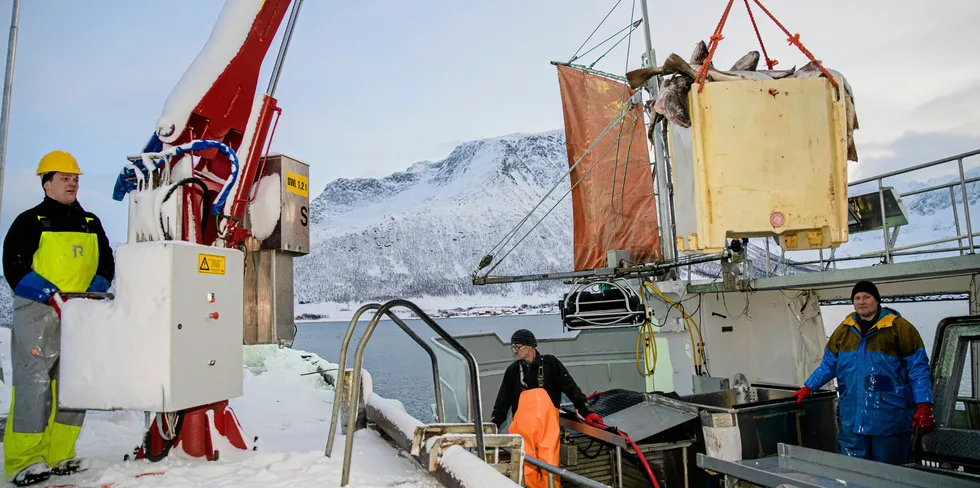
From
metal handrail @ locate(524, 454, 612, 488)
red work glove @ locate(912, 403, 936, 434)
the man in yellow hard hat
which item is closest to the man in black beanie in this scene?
metal handrail @ locate(524, 454, 612, 488)

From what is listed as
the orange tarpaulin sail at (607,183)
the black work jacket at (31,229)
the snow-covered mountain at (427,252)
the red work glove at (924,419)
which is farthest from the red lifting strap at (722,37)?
the snow-covered mountain at (427,252)

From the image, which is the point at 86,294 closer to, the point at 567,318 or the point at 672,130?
the point at 672,130

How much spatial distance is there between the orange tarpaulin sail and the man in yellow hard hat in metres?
9.41

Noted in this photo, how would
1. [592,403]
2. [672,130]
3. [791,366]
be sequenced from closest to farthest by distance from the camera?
[672,130]
[592,403]
[791,366]

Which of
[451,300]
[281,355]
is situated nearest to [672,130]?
[281,355]

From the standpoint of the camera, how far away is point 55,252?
3.03 metres

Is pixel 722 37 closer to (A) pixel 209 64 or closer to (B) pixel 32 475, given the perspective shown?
(A) pixel 209 64

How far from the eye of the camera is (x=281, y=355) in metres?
11.3

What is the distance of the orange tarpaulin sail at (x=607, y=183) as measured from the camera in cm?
1237

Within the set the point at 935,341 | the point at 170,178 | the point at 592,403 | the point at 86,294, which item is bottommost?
the point at 592,403

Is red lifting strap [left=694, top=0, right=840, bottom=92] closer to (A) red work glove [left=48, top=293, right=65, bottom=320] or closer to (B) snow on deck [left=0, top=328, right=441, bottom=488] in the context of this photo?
(B) snow on deck [left=0, top=328, right=441, bottom=488]

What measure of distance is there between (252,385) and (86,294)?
4721mm

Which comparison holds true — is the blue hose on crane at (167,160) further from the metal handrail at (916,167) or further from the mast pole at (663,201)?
the mast pole at (663,201)

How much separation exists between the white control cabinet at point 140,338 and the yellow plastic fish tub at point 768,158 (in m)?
2.66
